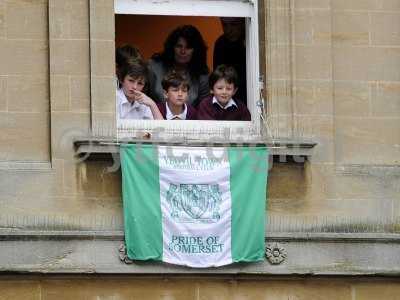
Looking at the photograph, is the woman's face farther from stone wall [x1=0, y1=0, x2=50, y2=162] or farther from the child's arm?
stone wall [x1=0, y1=0, x2=50, y2=162]

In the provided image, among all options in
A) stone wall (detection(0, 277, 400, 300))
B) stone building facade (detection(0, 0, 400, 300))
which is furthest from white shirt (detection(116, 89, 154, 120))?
stone wall (detection(0, 277, 400, 300))

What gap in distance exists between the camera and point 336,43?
26.0m

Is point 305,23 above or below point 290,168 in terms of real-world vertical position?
above

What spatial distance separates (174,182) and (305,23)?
2590mm

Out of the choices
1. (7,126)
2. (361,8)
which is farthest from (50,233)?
(361,8)

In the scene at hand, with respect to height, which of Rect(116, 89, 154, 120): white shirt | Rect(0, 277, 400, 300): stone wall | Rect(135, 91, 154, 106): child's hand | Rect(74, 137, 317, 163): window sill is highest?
Rect(135, 91, 154, 106): child's hand

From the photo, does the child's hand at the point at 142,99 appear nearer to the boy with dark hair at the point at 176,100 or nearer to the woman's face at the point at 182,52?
the boy with dark hair at the point at 176,100

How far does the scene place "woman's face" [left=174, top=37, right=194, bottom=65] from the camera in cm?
2630

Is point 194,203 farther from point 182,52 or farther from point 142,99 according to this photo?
point 182,52

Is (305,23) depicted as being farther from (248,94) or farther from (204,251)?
(204,251)

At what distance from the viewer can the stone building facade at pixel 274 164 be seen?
24.8 m

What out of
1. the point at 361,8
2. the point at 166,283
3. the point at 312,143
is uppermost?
the point at 361,8

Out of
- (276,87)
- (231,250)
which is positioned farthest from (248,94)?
(231,250)

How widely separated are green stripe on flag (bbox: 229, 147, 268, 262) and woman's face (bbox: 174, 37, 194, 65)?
163 cm
